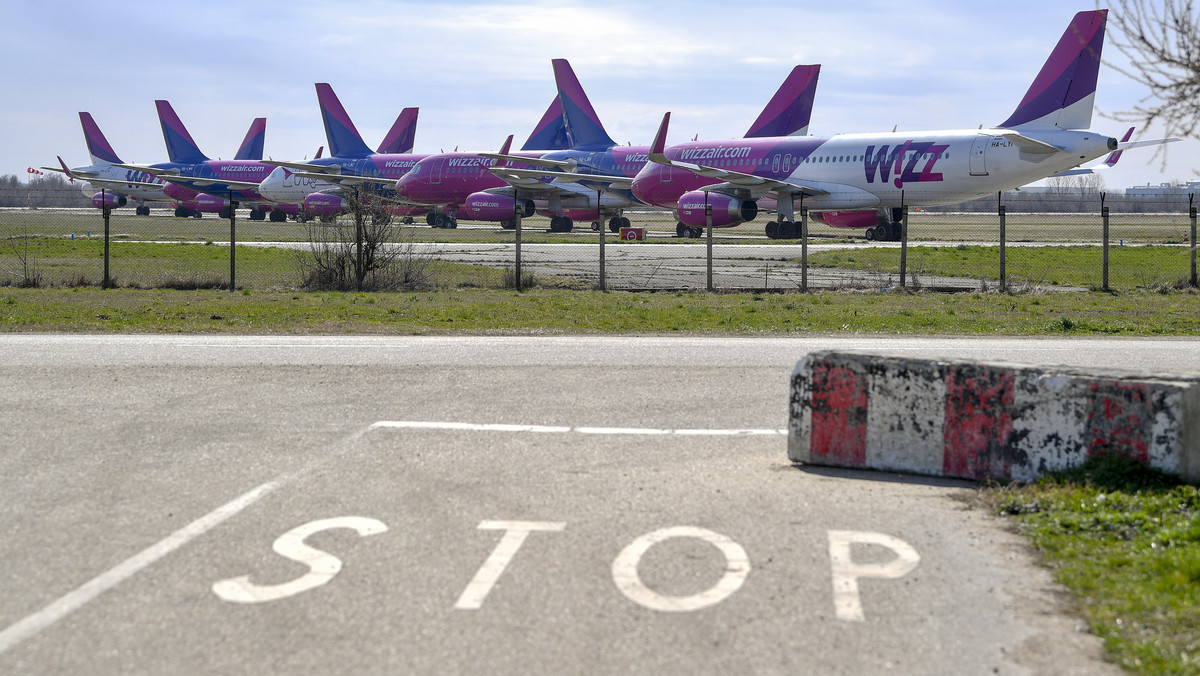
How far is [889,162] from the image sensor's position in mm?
38875

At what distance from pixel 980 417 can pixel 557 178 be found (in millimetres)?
45442

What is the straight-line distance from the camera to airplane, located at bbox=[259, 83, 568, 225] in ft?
197

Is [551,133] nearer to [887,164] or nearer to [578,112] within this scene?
[578,112]

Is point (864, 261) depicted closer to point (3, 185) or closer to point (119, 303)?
point (119, 303)

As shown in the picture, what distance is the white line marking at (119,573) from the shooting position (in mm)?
4483

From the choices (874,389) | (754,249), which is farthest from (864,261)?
(874,389)

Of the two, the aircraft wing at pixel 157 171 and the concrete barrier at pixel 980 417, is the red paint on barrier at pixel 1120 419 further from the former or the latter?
the aircraft wing at pixel 157 171

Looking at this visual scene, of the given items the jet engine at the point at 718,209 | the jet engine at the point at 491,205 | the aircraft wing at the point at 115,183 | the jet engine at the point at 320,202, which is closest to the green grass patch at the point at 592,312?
the jet engine at the point at 718,209

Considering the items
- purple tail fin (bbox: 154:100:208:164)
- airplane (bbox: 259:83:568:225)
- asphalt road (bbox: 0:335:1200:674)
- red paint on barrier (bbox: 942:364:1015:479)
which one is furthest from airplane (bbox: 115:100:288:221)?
red paint on barrier (bbox: 942:364:1015:479)

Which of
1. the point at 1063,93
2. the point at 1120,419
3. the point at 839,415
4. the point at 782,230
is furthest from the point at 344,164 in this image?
the point at 1120,419

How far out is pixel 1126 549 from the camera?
5.50 m

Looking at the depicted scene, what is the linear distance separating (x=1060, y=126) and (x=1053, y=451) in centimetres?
3279

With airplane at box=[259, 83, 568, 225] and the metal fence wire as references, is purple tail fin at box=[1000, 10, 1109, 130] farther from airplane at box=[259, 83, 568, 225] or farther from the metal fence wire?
airplane at box=[259, 83, 568, 225]

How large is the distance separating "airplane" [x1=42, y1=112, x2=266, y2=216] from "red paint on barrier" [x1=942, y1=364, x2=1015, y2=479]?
7933 centimetres
